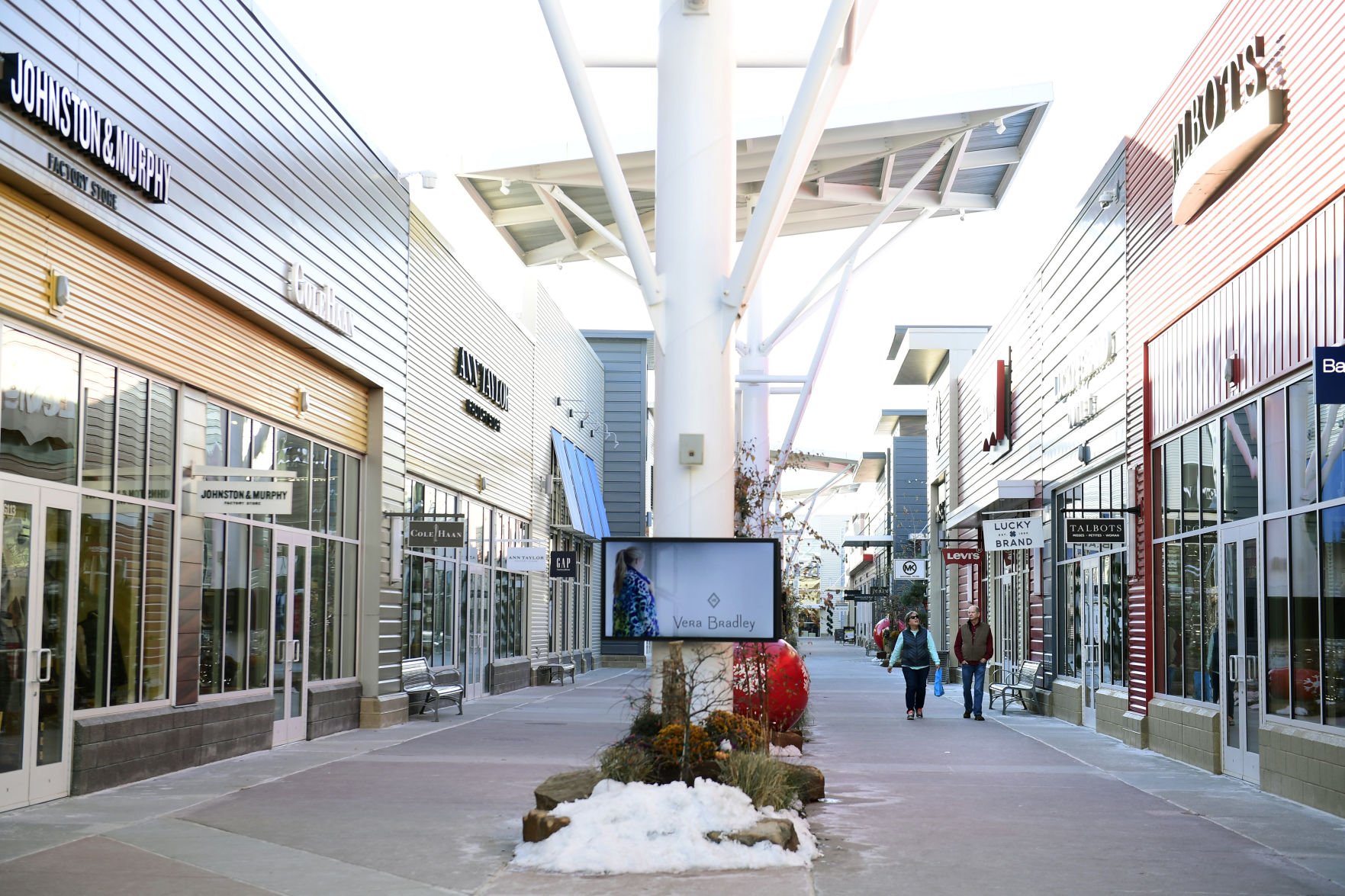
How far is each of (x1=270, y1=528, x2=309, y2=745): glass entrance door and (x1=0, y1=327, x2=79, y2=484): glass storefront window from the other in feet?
16.1

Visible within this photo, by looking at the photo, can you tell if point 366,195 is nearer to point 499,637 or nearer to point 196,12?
point 196,12

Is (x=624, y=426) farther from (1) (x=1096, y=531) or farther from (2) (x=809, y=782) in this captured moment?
(2) (x=809, y=782)

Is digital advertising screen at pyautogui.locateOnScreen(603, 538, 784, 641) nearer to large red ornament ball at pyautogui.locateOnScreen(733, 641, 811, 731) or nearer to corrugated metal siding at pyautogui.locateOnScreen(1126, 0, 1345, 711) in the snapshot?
large red ornament ball at pyautogui.locateOnScreen(733, 641, 811, 731)

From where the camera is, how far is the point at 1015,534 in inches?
856

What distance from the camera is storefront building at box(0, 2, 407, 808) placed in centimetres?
1021

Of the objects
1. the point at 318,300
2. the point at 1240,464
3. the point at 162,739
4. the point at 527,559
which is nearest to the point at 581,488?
the point at 527,559

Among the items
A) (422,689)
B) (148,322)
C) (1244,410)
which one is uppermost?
(148,322)

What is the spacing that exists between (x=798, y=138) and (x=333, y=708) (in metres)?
11.1

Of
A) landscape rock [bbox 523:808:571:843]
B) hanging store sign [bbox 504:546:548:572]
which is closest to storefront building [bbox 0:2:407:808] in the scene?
landscape rock [bbox 523:808:571:843]

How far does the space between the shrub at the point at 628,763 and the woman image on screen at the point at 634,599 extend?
2.37 feet

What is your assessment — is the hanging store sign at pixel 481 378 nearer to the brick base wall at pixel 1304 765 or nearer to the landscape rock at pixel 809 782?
the landscape rock at pixel 809 782

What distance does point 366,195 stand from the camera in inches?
719

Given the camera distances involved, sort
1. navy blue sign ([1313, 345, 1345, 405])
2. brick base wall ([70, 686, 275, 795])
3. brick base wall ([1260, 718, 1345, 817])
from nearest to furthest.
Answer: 1. navy blue sign ([1313, 345, 1345, 405])
2. brick base wall ([1260, 718, 1345, 817])
3. brick base wall ([70, 686, 275, 795])

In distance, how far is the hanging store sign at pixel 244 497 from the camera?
1291 cm
